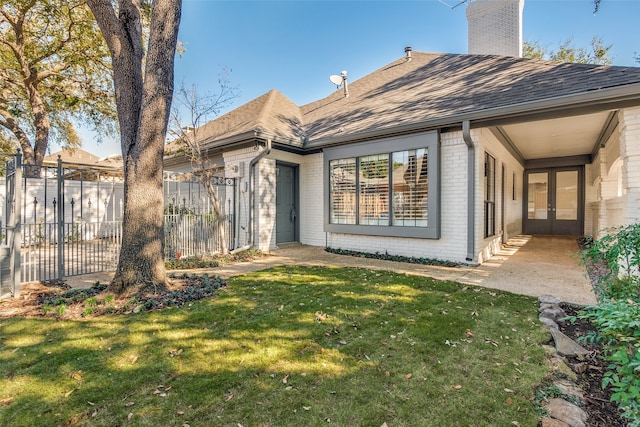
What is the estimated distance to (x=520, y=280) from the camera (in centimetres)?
555

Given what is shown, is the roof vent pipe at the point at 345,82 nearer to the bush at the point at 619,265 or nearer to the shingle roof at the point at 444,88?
the shingle roof at the point at 444,88

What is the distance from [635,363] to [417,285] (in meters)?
3.90

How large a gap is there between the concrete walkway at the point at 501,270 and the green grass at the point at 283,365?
1029mm

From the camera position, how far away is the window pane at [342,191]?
28.0ft

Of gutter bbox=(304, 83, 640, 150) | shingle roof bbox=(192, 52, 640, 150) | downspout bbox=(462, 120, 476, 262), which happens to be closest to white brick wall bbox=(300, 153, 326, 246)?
shingle roof bbox=(192, 52, 640, 150)

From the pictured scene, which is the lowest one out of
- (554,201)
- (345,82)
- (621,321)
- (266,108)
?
(621,321)

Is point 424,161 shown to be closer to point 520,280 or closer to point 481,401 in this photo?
point 520,280

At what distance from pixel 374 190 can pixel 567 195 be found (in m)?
9.88

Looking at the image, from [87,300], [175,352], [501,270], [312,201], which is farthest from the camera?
[312,201]

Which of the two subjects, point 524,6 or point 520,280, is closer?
point 520,280

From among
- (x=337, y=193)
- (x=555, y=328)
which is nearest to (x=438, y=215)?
(x=337, y=193)

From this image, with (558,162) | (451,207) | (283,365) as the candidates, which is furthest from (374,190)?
(558,162)

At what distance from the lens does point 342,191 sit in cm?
873

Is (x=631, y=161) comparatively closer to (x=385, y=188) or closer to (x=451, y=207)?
(x=451, y=207)
